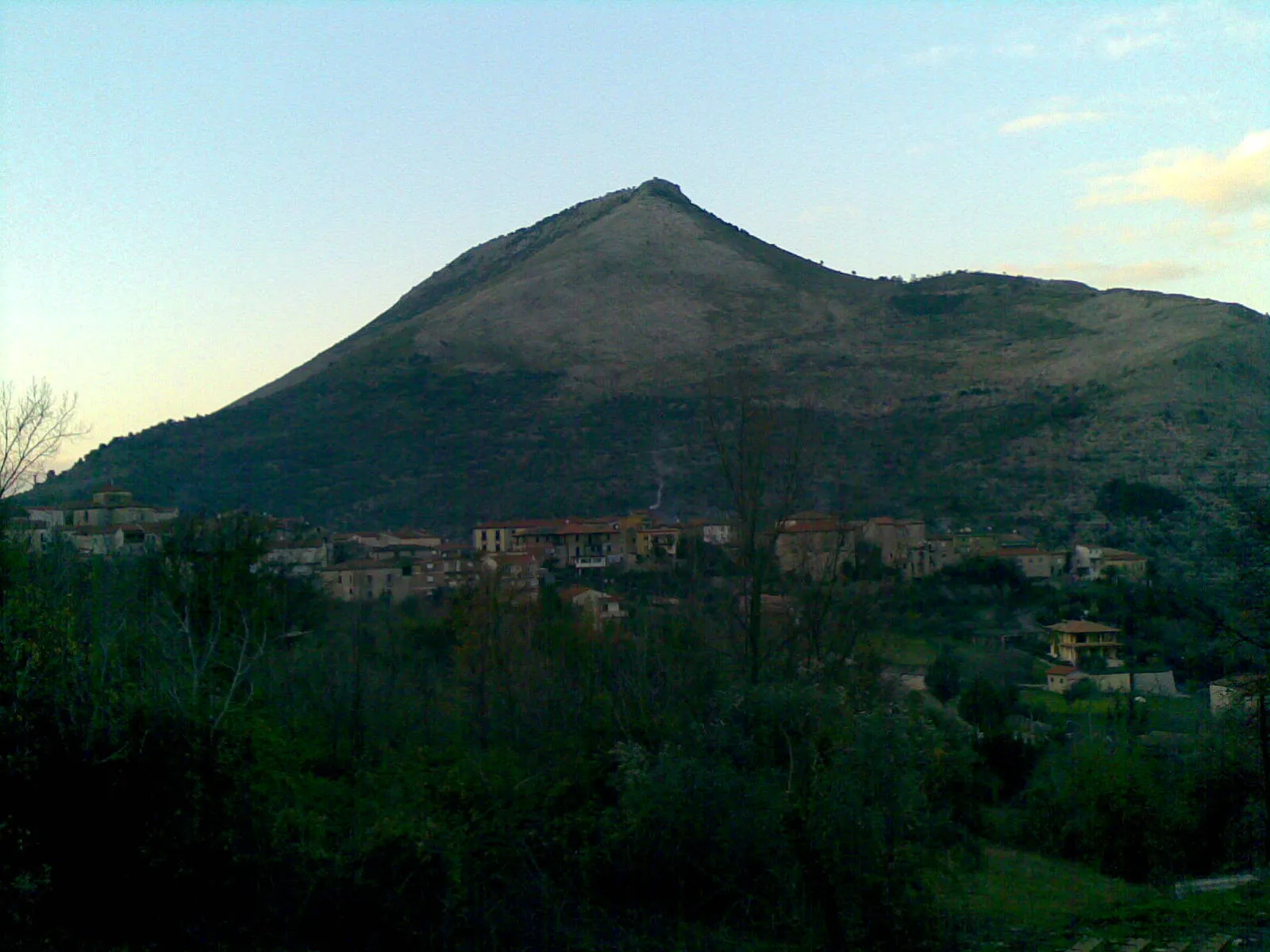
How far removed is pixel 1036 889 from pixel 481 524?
34.5 m

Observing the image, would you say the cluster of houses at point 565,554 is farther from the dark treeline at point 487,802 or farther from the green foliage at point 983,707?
the dark treeline at point 487,802

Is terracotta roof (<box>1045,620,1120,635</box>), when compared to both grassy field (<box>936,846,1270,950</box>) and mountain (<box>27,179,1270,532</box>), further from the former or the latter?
grassy field (<box>936,846,1270,950</box>)

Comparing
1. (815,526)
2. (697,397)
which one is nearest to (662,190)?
(697,397)

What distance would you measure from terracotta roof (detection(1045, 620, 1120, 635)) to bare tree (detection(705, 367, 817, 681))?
19.8 m

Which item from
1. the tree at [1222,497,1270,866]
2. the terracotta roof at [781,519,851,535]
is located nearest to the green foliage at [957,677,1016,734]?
the terracotta roof at [781,519,851,535]

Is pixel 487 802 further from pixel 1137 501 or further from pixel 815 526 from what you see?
pixel 1137 501

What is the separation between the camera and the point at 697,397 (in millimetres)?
60875

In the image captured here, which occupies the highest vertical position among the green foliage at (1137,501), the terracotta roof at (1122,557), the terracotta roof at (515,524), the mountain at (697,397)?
the mountain at (697,397)

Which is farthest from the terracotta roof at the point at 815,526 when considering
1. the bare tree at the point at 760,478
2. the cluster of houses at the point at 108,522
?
the cluster of houses at the point at 108,522

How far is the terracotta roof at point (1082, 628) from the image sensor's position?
29188 mm

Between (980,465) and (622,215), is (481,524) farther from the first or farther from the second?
(622,215)

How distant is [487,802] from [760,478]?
486 cm

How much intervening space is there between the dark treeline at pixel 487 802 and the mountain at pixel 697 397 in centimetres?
2231

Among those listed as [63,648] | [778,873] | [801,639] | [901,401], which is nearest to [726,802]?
[778,873]
